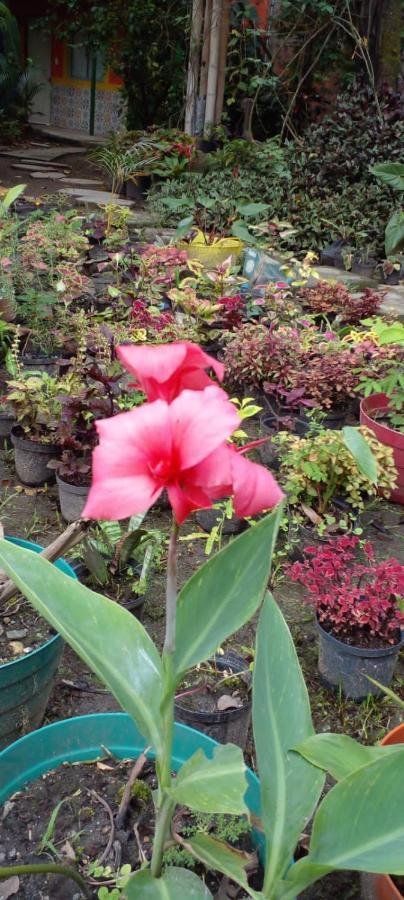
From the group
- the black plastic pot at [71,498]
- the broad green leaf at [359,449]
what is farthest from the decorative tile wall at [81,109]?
the broad green leaf at [359,449]

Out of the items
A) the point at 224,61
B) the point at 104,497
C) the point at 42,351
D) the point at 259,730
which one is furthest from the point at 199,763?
the point at 224,61

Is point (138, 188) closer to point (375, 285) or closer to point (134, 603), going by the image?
point (375, 285)

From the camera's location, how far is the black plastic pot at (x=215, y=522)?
318 centimetres

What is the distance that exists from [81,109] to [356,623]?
14.7 metres

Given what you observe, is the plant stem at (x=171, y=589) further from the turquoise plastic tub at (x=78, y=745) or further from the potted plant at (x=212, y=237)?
the potted plant at (x=212, y=237)

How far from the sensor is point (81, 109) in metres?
14.9

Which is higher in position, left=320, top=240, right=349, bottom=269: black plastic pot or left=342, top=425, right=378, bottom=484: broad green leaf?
left=342, top=425, right=378, bottom=484: broad green leaf

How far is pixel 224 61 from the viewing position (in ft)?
29.9

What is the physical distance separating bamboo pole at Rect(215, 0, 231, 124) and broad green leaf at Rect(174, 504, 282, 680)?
30.3 feet

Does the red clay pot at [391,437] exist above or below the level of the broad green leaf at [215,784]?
below

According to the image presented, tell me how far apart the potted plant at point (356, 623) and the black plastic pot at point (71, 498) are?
1018mm

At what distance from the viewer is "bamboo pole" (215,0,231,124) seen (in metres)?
8.89

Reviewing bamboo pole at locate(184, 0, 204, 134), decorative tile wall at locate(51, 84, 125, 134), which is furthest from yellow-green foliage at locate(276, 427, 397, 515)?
decorative tile wall at locate(51, 84, 125, 134)

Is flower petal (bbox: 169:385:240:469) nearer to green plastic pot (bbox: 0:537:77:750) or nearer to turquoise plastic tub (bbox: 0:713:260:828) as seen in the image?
turquoise plastic tub (bbox: 0:713:260:828)
